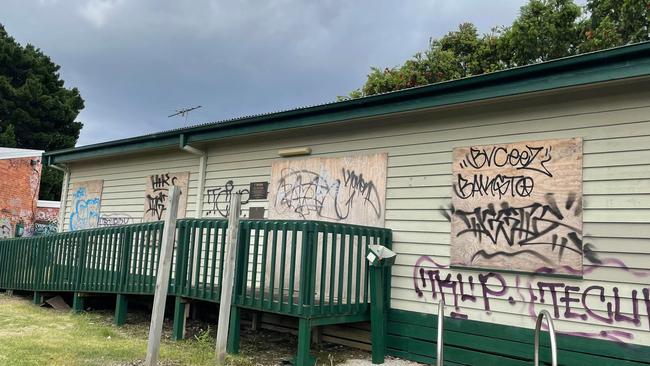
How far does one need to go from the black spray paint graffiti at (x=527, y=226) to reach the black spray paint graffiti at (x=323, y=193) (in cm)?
128

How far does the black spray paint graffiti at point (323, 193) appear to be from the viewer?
6844mm

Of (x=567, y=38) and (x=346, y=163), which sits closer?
(x=346, y=163)

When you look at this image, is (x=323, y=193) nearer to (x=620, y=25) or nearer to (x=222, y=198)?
(x=222, y=198)

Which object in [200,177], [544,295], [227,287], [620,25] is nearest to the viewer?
[544,295]

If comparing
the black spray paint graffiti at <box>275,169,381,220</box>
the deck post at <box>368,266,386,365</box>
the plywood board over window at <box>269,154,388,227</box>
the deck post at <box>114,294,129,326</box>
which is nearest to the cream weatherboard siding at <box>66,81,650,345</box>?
the plywood board over window at <box>269,154,388,227</box>

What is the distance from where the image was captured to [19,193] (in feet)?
74.0

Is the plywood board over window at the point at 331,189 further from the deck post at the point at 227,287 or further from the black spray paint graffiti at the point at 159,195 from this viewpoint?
the black spray paint graffiti at the point at 159,195

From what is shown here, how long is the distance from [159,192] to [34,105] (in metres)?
32.5

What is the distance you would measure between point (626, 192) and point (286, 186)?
454 centimetres

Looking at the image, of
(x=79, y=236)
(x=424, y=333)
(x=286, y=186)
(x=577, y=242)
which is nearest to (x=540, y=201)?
(x=577, y=242)

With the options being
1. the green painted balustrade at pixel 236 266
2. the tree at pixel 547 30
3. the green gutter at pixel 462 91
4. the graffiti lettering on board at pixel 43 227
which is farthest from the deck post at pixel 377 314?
the graffiti lettering on board at pixel 43 227

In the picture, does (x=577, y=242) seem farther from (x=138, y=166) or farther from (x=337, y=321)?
(x=138, y=166)

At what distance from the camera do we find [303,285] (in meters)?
5.45

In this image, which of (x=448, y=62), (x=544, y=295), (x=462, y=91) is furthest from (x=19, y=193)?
(x=544, y=295)
